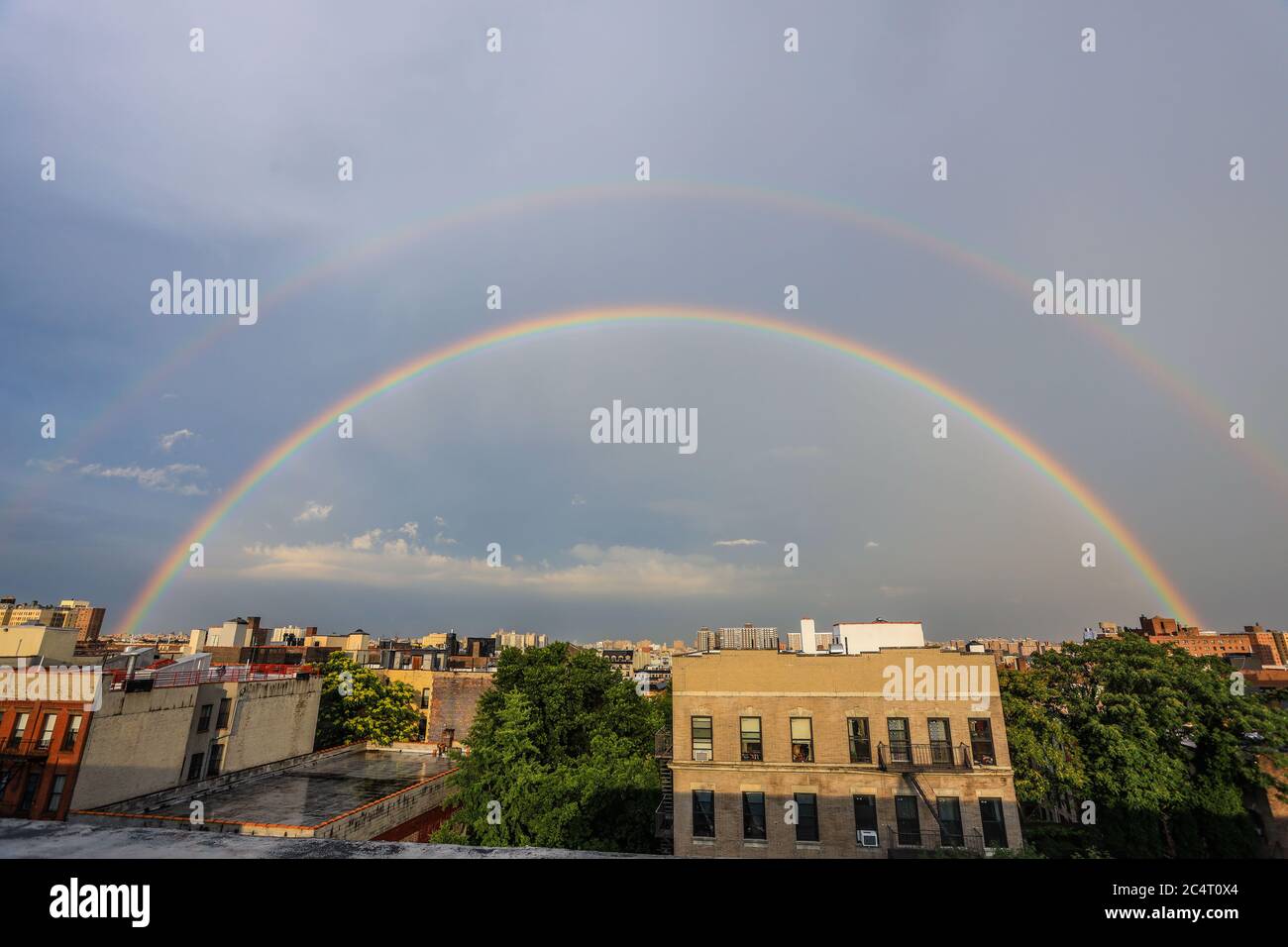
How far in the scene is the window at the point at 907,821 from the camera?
29141 mm

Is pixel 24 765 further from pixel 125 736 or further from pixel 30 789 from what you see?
pixel 125 736

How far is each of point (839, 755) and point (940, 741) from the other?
4938 millimetres

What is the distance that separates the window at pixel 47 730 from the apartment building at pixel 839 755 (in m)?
34.4

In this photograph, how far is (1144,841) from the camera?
30656mm

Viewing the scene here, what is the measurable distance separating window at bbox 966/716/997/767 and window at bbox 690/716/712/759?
12.2 m

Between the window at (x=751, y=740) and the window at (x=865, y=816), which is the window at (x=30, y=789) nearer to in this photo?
the window at (x=751, y=740)
